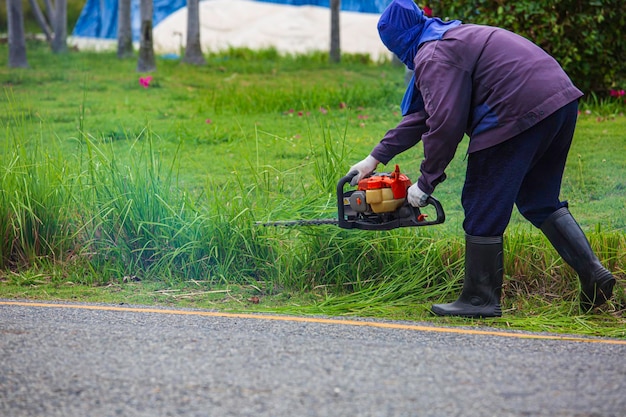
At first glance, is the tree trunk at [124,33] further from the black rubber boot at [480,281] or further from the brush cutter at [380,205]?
the black rubber boot at [480,281]

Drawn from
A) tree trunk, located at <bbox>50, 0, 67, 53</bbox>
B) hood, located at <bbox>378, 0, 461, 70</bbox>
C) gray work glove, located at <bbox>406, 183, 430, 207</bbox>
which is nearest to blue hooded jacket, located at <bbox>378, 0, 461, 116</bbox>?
hood, located at <bbox>378, 0, 461, 70</bbox>

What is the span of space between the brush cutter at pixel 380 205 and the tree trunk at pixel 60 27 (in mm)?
15185

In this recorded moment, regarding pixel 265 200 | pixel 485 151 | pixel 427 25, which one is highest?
pixel 427 25

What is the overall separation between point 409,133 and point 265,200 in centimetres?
137

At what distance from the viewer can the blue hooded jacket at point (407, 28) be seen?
4.62 metres

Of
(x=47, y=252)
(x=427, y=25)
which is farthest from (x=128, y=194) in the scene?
(x=427, y=25)

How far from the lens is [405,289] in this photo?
518cm

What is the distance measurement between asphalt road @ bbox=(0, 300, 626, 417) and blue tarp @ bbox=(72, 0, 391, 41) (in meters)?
17.1

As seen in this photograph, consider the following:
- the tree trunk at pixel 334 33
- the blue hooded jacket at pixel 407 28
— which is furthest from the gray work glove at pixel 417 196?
the tree trunk at pixel 334 33

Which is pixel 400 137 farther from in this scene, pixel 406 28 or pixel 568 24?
pixel 568 24

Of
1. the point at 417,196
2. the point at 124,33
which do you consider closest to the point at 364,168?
the point at 417,196

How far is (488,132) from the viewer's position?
4.49 meters

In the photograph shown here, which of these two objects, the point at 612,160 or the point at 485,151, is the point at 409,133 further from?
the point at 612,160

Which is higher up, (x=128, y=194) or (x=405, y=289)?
(x=128, y=194)
